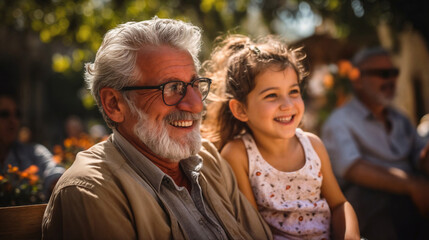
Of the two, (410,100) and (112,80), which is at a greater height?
(112,80)

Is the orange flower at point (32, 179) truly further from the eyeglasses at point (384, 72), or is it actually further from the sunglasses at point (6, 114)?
the eyeglasses at point (384, 72)

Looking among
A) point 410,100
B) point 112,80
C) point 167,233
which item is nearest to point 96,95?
point 112,80

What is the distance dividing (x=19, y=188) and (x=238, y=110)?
Answer: 6.49 ft

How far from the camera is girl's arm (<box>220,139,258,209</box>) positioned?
106 inches

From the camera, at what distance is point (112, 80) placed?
7.41ft

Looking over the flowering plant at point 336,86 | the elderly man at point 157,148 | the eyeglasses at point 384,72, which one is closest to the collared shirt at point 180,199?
the elderly man at point 157,148

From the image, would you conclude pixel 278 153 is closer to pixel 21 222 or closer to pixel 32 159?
pixel 21 222

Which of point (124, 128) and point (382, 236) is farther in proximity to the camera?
point (382, 236)

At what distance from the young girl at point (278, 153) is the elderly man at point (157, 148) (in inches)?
10.8

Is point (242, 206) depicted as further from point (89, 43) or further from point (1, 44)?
point (1, 44)

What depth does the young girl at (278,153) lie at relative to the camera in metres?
2.65

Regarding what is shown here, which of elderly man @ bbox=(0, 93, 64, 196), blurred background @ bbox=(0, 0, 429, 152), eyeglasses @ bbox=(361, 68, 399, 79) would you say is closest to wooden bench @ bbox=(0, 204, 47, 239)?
elderly man @ bbox=(0, 93, 64, 196)

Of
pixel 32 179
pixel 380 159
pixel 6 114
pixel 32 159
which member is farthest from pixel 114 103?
pixel 380 159

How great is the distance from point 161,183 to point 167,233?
342 millimetres
